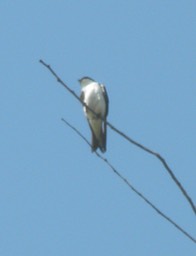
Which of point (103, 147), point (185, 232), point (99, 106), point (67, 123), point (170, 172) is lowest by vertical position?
point (185, 232)

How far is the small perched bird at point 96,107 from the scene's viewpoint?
1041cm

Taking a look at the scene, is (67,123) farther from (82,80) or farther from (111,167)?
(82,80)

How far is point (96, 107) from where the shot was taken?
10727 millimetres

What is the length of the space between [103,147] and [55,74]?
657 centimetres

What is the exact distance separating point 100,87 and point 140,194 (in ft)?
26.7

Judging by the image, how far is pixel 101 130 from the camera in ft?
34.8

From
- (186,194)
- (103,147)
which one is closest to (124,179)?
(186,194)

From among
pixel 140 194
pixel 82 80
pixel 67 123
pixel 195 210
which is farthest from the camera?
pixel 82 80

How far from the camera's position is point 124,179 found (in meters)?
3.19

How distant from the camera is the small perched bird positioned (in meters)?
10.4

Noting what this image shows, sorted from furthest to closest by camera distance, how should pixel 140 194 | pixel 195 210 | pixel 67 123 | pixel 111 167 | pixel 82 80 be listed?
pixel 82 80
pixel 67 123
pixel 111 167
pixel 140 194
pixel 195 210

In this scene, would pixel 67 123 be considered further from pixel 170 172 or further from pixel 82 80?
pixel 82 80

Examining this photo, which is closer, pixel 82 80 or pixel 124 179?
pixel 124 179

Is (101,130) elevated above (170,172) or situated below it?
above
